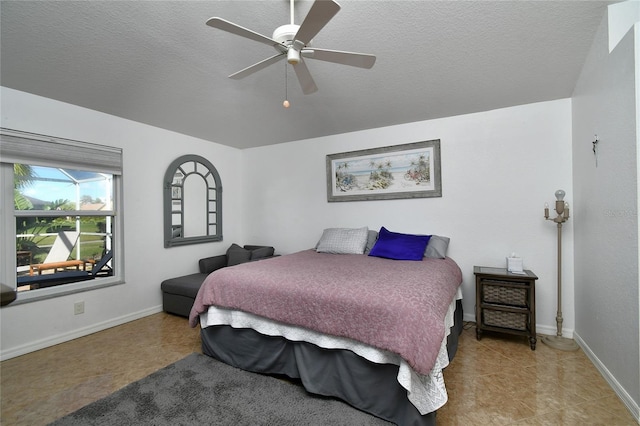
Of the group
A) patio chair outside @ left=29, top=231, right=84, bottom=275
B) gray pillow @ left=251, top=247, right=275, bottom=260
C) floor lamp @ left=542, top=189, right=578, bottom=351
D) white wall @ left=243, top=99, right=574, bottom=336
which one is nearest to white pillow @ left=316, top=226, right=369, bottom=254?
white wall @ left=243, top=99, right=574, bottom=336

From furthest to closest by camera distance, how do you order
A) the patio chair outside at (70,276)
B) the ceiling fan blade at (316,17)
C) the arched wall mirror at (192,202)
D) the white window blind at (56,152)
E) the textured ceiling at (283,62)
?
1. the arched wall mirror at (192,202)
2. the patio chair outside at (70,276)
3. the white window blind at (56,152)
4. the textured ceiling at (283,62)
5. the ceiling fan blade at (316,17)

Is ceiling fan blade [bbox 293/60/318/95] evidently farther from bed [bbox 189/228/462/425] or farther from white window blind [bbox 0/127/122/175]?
white window blind [bbox 0/127/122/175]

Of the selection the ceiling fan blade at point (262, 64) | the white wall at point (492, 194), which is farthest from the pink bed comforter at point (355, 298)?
the ceiling fan blade at point (262, 64)

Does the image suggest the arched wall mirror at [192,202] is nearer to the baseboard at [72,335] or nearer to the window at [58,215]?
the window at [58,215]

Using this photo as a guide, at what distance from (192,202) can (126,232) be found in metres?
0.96

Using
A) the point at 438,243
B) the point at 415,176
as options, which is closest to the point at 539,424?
the point at 438,243

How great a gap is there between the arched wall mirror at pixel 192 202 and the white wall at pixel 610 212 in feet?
14.2

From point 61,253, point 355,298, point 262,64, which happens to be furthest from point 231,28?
point 61,253

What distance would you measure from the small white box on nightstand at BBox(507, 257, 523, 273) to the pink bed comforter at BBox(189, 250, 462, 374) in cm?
52

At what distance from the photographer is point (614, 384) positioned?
1.85 m

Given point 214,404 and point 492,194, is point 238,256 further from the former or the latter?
point 492,194

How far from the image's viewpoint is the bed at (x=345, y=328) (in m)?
1.47

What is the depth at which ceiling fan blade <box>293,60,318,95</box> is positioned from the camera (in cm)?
169

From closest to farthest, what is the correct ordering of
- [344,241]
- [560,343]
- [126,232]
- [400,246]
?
1. [560,343]
2. [400,246]
3. [126,232]
4. [344,241]
